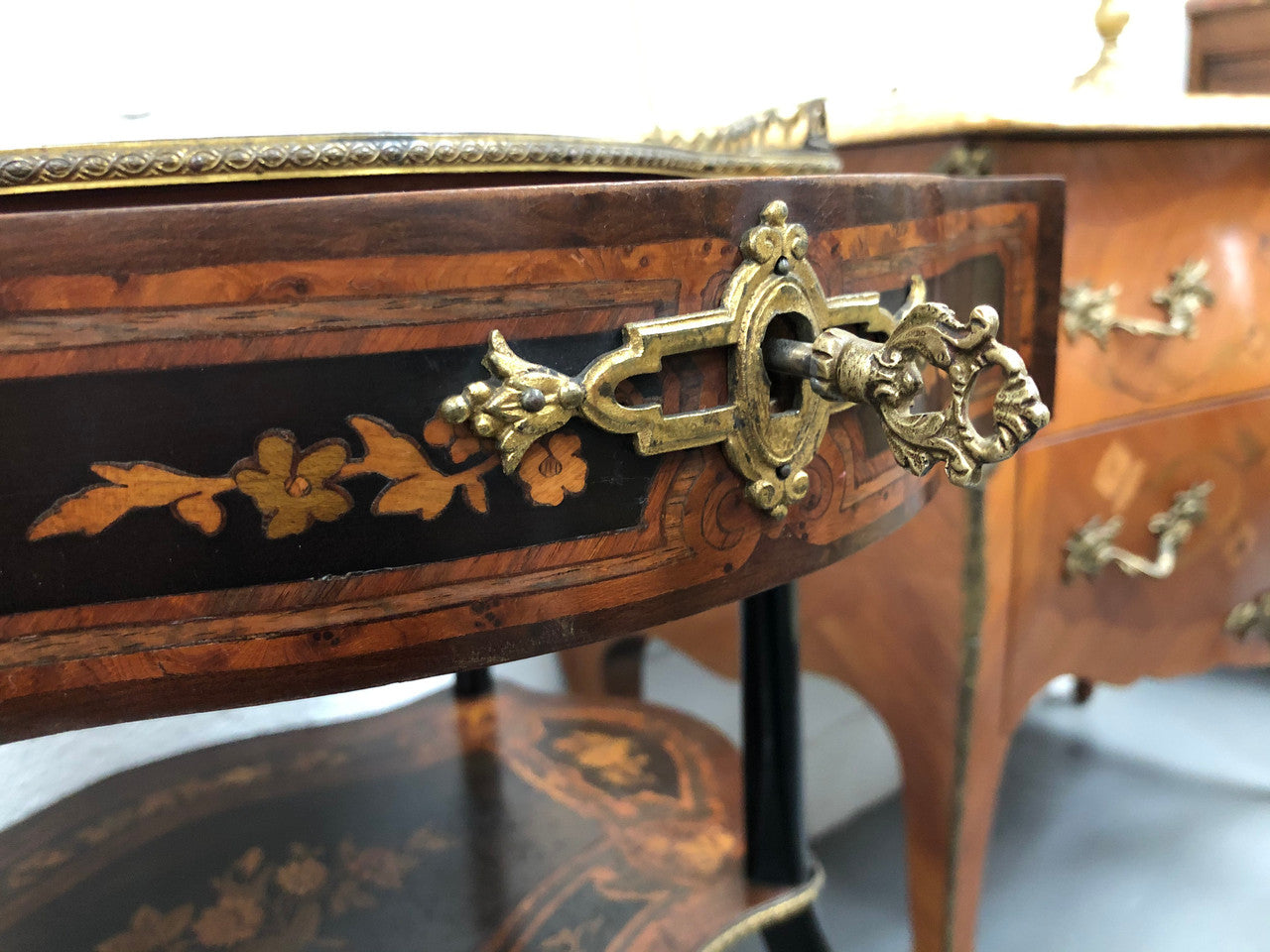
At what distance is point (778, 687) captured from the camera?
0.61 metres

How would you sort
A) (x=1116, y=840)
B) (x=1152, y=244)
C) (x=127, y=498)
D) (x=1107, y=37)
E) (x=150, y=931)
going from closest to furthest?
(x=127, y=498) < (x=150, y=931) < (x=1152, y=244) < (x=1107, y=37) < (x=1116, y=840)

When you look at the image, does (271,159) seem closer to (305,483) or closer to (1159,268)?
(305,483)

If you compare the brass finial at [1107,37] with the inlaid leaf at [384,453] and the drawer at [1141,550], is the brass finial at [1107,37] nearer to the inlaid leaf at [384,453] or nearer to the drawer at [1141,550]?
the drawer at [1141,550]

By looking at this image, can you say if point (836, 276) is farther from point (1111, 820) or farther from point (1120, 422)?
point (1111, 820)

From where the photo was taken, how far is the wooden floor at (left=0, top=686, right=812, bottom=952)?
1.98 feet

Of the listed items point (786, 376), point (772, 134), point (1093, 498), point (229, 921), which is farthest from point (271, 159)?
point (1093, 498)

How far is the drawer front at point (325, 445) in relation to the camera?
25 centimetres

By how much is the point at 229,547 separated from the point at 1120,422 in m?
0.67

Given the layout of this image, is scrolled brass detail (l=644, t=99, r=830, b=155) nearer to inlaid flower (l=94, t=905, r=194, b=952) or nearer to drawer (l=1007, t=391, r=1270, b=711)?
drawer (l=1007, t=391, r=1270, b=711)

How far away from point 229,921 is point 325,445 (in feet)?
1.60

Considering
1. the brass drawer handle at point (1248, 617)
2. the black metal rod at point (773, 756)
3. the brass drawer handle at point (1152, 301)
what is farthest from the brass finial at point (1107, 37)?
the black metal rod at point (773, 756)

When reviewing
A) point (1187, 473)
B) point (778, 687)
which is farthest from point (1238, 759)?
point (778, 687)

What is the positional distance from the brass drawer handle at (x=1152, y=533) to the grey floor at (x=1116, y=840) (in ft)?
1.50

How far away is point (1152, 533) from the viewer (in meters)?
0.77
